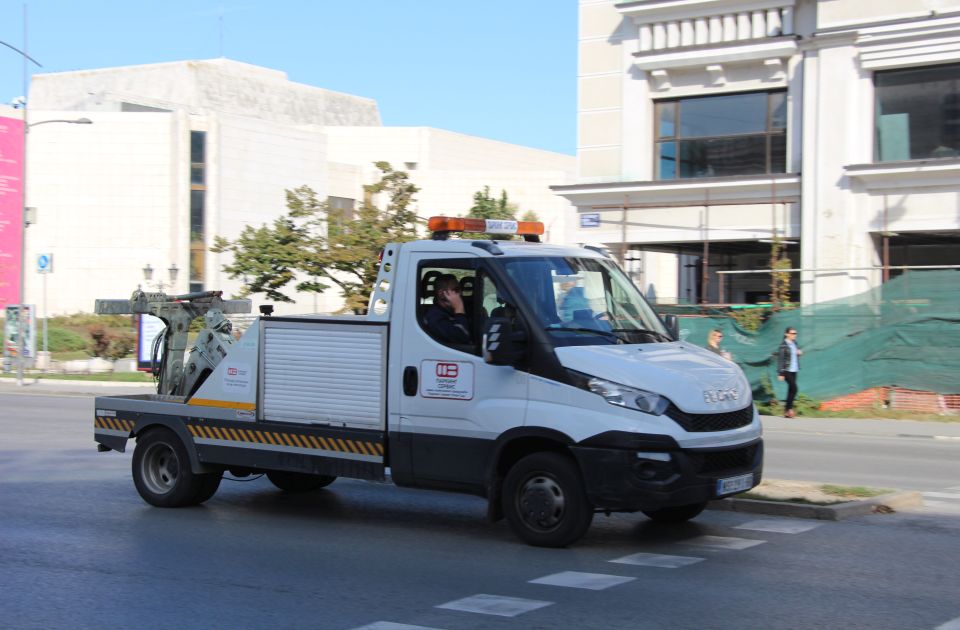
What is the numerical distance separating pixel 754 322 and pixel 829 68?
6036 mm

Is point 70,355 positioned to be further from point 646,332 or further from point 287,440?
point 646,332

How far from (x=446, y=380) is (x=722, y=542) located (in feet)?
8.33

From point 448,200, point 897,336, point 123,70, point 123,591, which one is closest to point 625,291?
point 123,591

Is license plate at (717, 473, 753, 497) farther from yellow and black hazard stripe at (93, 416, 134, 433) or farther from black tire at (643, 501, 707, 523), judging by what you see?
yellow and black hazard stripe at (93, 416, 134, 433)

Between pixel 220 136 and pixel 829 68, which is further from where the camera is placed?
pixel 220 136

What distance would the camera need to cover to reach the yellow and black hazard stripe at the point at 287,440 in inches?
361

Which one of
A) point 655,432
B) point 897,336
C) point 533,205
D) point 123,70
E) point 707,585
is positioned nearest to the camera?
point 707,585

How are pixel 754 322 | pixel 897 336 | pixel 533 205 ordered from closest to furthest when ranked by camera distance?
pixel 897 336 < pixel 754 322 < pixel 533 205

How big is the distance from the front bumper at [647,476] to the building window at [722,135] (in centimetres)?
1972

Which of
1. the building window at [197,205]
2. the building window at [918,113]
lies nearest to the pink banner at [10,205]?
the building window at [197,205]

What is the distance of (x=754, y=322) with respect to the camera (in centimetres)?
2383

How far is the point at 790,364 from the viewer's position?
21812 mm

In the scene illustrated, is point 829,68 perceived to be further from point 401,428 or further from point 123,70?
point 123,70

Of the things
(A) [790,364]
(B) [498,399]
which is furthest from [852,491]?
(A) [790,364]
